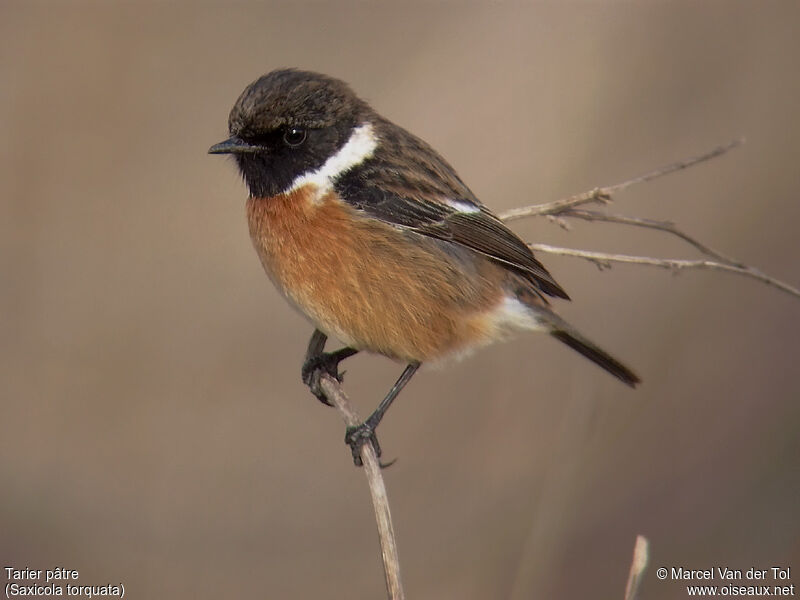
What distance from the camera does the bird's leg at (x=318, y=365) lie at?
4.84 m

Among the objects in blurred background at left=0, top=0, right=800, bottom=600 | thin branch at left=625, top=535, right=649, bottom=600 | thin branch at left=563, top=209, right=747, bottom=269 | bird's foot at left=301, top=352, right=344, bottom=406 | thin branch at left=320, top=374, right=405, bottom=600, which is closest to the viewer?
thin branch at left=625, top=535, right=649, bottom=600

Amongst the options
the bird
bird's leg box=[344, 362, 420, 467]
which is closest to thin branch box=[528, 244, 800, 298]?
the bird

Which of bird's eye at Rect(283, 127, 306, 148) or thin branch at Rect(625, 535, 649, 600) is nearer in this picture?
thin branch at Rect(625, 535, 649, 600)

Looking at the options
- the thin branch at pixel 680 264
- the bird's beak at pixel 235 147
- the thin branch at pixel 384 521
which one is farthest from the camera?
the bird's beak at pixel 235 147

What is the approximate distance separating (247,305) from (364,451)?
173 inches

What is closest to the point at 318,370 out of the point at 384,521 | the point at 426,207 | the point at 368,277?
the point at 368,277

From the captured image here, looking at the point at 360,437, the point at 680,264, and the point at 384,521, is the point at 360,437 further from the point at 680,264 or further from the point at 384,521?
the point at 680,264

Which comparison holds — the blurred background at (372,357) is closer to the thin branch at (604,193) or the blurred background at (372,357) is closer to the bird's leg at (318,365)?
the thin branch at (604,193)

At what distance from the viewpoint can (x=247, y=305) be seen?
26.6 ft

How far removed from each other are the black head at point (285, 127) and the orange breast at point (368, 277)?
123 millimetres

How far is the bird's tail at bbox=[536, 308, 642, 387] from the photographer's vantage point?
197 inches

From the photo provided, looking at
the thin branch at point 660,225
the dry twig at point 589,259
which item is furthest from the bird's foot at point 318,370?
the thin branch at point 660,225

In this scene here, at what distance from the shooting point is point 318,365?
4891 mm

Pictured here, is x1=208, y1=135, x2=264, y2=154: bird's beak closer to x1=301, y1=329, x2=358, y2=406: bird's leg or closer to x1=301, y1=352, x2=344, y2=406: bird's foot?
x1=301, y1=329, x2=358, y2=406: bird's leg
